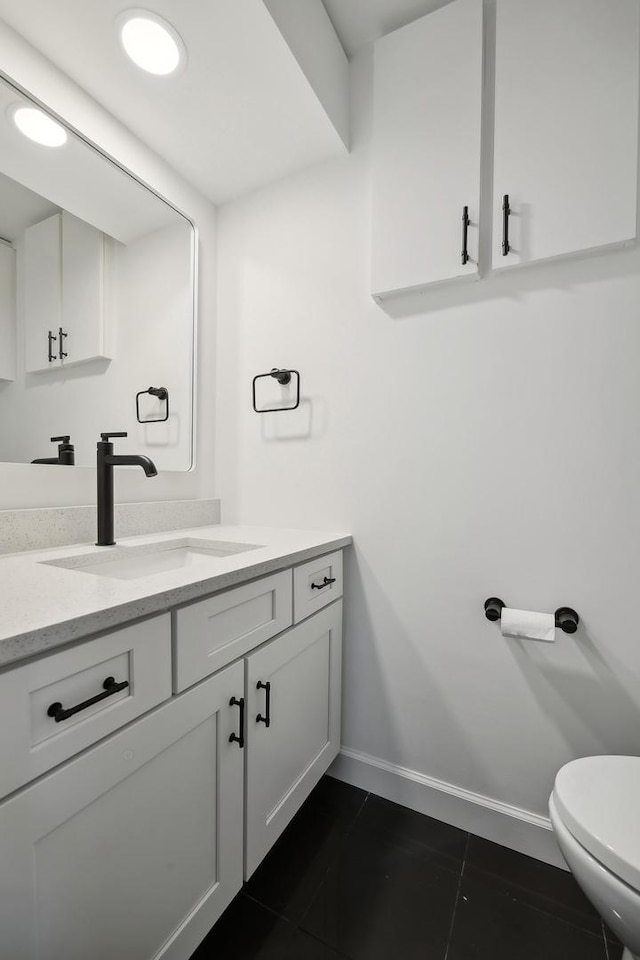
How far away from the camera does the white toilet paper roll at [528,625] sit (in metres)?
1.12

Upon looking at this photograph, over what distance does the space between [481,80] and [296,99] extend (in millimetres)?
559

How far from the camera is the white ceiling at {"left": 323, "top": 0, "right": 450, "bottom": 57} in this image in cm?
133

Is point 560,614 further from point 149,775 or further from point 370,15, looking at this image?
point 370,15

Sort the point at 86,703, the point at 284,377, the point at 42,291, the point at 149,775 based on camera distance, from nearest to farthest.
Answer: the point at 86,703 < the point at 149,775 < the point at 42,291 < the point at 284,377

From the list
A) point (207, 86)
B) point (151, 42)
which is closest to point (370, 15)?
point (207, 86)

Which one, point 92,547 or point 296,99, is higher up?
point 296,99

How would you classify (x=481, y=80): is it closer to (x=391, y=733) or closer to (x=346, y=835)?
(x=391, y=733)

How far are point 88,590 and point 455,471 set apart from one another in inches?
41.5

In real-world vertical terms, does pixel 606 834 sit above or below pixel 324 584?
below

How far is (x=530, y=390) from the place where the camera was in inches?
48.0

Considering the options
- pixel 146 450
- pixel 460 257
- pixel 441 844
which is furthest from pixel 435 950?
pixel 460 257

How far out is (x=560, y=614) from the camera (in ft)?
3.82

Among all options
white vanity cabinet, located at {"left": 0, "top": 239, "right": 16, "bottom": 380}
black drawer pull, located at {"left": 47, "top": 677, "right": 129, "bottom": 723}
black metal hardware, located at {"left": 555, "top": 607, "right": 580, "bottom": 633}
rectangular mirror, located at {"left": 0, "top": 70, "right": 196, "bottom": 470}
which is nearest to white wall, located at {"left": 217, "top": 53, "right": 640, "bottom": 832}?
black metal hardware, located at {"left": 555, "top": 607, "right": 580, "bottom": 633}

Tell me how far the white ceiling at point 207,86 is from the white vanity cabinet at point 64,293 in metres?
0.41
